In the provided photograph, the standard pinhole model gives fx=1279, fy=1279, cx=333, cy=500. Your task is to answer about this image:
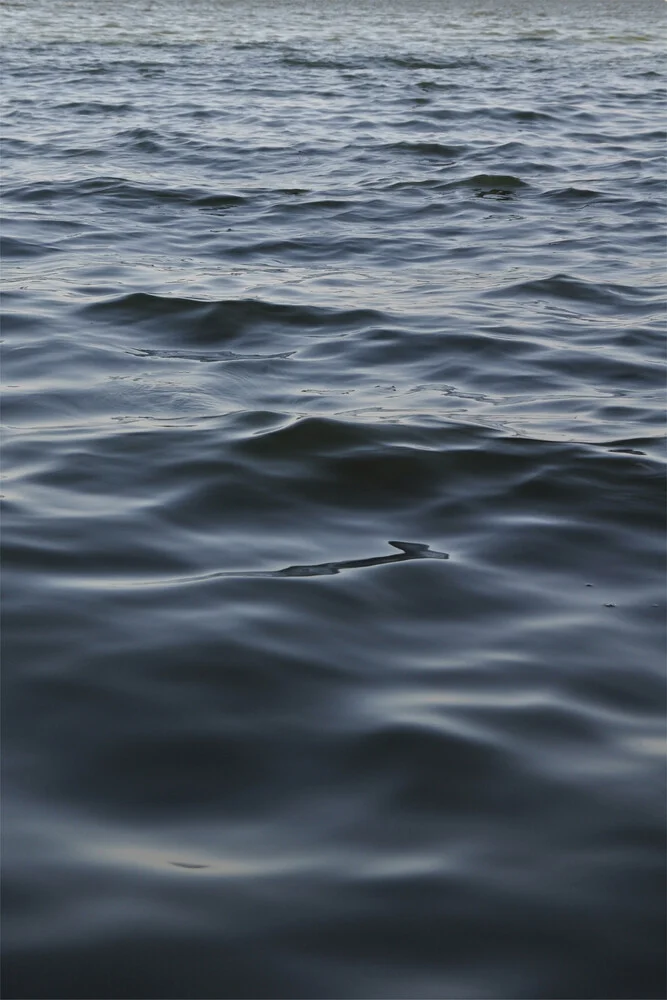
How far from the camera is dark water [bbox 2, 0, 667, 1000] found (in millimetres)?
2189

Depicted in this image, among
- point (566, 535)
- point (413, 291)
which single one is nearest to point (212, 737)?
point (566, 535)

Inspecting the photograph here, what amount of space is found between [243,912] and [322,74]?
17.1 meters

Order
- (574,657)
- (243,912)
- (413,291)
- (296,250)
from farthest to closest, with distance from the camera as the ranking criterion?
(296,250) < (413,291) < (574,657) < (243,912)

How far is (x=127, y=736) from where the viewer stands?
2.72 m

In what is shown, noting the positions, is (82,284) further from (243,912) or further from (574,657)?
(243,912)

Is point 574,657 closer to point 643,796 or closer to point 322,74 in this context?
point 643,796

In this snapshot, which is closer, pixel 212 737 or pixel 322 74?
pixel 212 737

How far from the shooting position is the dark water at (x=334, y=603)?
86.2 inches

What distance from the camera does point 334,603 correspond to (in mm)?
3439

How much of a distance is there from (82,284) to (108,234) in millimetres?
1555

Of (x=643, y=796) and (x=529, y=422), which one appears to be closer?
(x=643, y=796)

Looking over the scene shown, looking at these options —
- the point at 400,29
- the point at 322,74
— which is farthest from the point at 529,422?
the point at 400,29

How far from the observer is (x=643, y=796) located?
2592mm

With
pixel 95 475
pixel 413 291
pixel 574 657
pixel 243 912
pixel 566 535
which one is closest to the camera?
pixel 243 912
